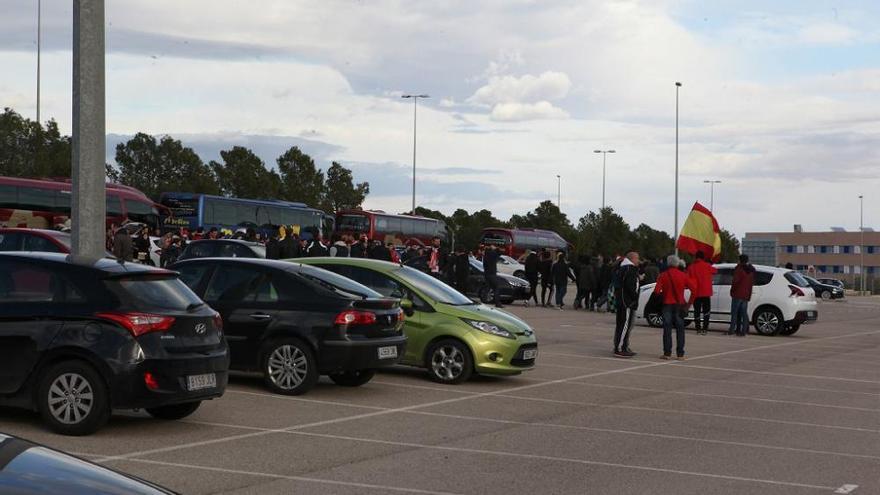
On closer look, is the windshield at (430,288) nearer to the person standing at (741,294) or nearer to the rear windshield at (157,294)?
the rear windshield at (157,294)

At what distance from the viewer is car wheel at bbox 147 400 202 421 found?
10.9 metres

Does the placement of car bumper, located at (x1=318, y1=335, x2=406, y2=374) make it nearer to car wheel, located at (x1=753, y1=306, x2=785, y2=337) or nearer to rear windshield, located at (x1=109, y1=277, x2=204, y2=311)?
rear windshield, located at (x1=109, y1=277, x2=204, y2=311)

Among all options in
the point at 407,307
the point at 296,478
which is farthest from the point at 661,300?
the point at 296,478

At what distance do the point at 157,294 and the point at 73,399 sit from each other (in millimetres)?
1137

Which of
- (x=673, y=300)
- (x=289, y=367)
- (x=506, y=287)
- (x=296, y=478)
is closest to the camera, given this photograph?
(x=296, y=478)

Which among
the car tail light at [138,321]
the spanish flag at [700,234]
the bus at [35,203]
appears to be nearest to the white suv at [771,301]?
the spanish flag at [700,234]

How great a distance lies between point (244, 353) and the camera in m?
12.9

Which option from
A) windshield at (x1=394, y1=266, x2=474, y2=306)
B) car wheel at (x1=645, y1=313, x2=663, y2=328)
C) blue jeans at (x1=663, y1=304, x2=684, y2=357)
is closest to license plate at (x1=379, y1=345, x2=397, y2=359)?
windshield at (x1=394, y1=266, x2=474, y2=306)

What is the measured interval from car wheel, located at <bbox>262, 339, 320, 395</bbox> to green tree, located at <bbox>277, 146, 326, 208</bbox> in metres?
74.6

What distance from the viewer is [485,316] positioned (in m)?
14.8

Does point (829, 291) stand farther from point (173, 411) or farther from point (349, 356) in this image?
point (173, 411)

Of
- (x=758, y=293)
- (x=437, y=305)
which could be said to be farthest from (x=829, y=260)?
(x=437, y=305)

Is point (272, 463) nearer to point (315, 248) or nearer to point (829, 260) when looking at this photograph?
point (315, 248)

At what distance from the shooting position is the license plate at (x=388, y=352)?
12898mm
